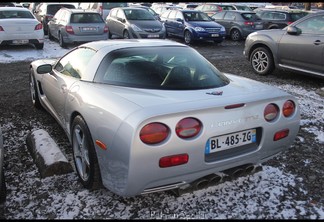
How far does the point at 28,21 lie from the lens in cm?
1087

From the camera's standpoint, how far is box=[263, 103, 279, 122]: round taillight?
2.87 m

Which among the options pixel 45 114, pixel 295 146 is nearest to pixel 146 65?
pixel 295 146

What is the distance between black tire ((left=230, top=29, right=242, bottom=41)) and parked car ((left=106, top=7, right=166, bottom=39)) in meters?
4.02

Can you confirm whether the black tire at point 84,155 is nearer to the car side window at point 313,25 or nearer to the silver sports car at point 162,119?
the silver sports car at point 162,119

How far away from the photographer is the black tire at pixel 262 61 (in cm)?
762

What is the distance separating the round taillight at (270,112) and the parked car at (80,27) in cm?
980

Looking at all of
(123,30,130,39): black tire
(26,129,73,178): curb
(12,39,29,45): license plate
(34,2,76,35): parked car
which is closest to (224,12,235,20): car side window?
(123,30,130,39): black tire

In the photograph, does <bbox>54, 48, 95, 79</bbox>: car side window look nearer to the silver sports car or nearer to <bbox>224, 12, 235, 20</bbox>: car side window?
the silver sports car

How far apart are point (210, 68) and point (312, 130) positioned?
2.06m

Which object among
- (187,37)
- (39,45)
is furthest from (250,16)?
(39,45)

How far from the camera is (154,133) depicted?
2.42 metres

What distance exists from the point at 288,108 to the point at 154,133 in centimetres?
137

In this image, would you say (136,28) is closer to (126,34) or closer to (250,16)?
(126,34)

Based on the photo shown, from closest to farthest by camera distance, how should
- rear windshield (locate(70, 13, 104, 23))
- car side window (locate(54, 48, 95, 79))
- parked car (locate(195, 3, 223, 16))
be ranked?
car side window (locate(54, 48, 95, 79)) < rear windshield (locate(70, 13, 104, 23)) < parked car (locate(195, 3, 223, 16))
